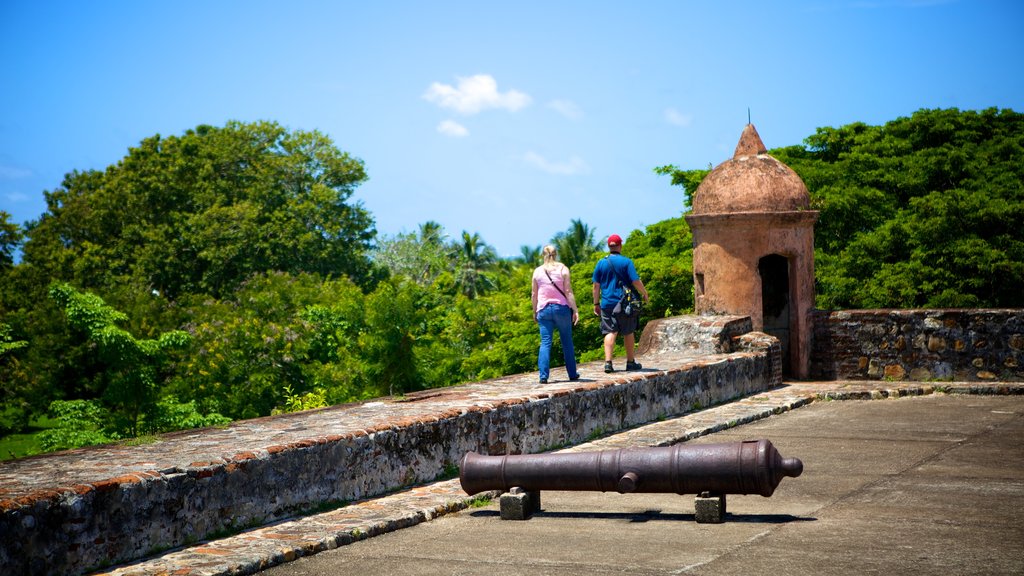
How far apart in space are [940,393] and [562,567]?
9.64m

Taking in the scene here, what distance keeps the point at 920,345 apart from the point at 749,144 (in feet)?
11.6

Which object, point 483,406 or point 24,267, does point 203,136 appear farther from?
point 483,406

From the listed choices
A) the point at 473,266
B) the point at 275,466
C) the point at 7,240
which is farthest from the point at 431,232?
the point at 275,466

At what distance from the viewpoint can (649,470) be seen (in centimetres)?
732

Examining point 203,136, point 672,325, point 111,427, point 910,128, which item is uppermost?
point 203,136

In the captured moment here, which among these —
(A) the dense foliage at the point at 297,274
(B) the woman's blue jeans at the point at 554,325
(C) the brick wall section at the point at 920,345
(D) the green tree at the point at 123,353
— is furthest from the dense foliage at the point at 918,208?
(B) the woman's blue jeans at the point at 554,325

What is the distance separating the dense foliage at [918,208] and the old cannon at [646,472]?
1769 centimetres

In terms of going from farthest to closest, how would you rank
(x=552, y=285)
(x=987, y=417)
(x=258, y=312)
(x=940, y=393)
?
1. (x=258, y=312)
2. (x=940, y=393)
3. (x=987, y=417)
4. (x=552, y=285)

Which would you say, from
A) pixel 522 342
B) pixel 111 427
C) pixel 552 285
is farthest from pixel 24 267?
pixel 552 285

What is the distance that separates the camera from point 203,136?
48156 mm

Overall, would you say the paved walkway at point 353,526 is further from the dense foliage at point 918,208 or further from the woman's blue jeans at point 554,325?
the dense foliage at point 918,208

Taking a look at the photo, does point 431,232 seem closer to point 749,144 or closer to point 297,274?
point 297,274

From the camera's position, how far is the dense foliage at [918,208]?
77.7ft

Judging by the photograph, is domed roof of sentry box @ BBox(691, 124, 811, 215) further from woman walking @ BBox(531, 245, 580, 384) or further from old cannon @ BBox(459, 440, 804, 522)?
old cannon @ BBox(459, 440, 804, 522)
